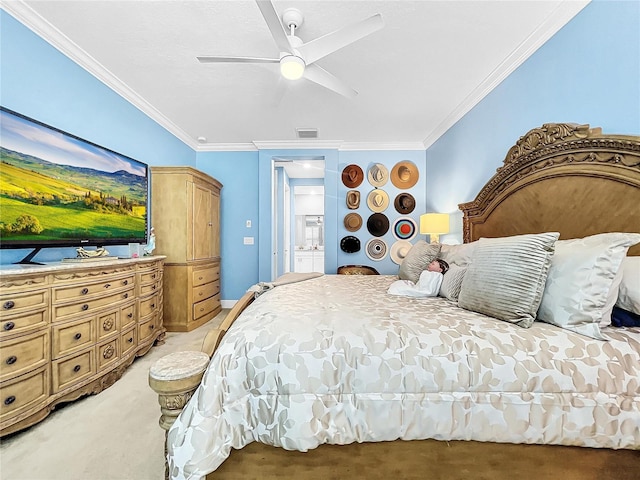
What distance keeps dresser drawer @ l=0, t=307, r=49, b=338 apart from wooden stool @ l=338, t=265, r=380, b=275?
3.20m

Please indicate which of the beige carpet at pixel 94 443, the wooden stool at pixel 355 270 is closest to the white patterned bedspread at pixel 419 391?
the beige carpet at pixel 94 443

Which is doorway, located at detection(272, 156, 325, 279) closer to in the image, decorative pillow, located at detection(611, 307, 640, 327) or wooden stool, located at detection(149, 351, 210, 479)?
wooden stool, located at detection(149, 351, 210, 479)

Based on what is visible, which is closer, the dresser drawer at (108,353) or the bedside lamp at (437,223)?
the dresser drawer at (108,353)

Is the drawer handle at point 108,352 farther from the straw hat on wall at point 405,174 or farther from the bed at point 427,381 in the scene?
the straw hat on wall at point 405,174

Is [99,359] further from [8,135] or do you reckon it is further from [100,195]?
[8,135]

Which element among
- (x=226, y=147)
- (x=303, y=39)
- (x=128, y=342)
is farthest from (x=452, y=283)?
(x=226, y=147)

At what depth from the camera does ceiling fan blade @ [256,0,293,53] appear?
1382 mm

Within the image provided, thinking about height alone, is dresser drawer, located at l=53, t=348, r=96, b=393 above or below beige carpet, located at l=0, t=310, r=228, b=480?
above

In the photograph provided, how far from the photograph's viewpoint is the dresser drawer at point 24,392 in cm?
144

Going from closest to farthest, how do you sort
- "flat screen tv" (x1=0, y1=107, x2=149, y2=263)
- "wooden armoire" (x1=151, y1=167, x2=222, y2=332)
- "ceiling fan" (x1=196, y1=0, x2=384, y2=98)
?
"ceiling fan" (x1=196, y1=0, x2=384, y2=98) → "flat screen tv" (x1=0, y1=107, x2=149, y2=263) → "wooden armoire" (x1=151, y1=167, x2=222, y2=332)

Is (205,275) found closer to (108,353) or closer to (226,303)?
(226,303)

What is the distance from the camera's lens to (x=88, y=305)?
6.34ft

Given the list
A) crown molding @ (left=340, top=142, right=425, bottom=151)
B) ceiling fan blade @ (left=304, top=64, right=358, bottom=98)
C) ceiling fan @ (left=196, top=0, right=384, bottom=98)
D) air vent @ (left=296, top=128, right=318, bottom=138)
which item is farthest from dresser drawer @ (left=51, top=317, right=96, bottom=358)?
crown molding @ (left=340, top=142, right=425, bottom=151)

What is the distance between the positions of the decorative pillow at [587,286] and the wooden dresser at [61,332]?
8.82 feet
